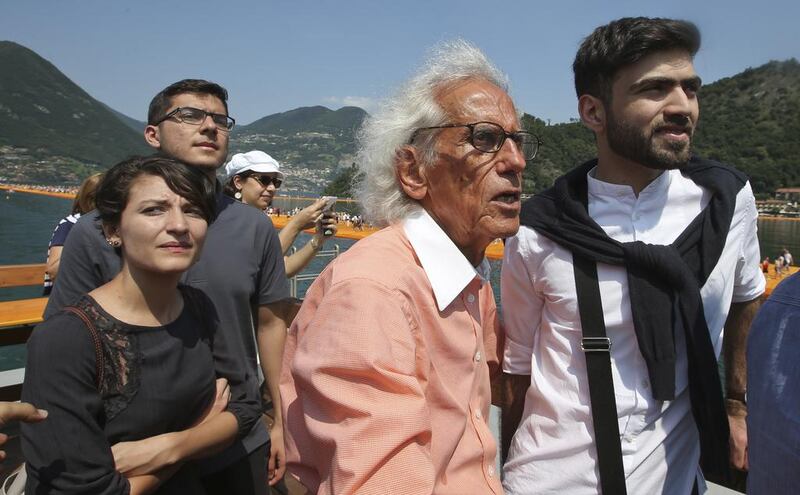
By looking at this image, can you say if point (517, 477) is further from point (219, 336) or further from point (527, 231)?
point (219, 336)

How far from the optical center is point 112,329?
134 cm

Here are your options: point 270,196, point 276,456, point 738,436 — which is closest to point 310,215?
point 270,196

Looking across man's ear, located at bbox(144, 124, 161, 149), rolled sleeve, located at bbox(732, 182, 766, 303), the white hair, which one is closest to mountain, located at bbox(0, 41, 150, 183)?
man's ear, located at bbox(144, 124, 161, 149)

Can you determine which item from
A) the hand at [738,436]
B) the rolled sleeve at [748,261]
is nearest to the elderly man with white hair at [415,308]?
the rolled sleeve at [748,261]

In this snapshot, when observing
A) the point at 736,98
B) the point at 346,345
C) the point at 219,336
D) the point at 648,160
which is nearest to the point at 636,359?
the point at 648,160

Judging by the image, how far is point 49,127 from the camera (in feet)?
464

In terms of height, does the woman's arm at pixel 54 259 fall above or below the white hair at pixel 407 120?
below

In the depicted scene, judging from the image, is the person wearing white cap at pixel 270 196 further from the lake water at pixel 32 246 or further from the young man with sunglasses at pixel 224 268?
the young man with sunglasses at pixel 224 268

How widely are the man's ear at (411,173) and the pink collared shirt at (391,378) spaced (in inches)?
3.0

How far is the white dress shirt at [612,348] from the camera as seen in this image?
1.43m

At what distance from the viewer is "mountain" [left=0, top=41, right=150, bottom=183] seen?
11500 cm

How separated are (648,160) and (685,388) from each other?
0.69 metres

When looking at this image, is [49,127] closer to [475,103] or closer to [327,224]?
[327,224]

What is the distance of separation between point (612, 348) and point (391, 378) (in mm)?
877
